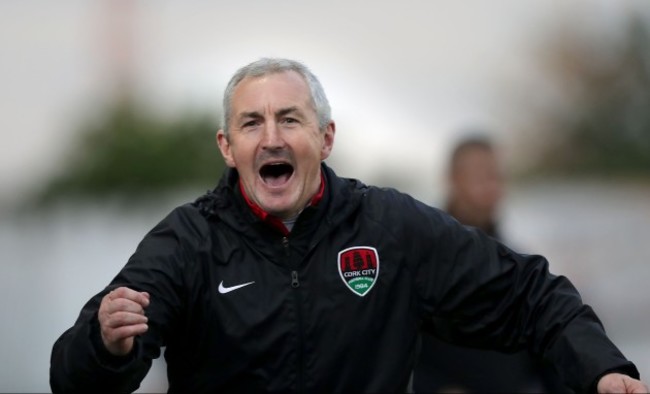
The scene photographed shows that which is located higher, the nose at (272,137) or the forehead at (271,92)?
the forehead at (271,92)

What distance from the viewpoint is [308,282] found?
4527 mm

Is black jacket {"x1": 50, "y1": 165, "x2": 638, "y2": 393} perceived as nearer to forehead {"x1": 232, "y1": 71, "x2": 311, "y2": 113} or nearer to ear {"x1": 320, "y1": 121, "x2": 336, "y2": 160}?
ear {"x1": 320, "y1": 121, "x2": 336, "y2": 160}

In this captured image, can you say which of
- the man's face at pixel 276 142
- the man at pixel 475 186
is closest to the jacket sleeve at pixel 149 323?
the man's face at pixel 276 142

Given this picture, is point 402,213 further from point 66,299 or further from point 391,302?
point 66,299

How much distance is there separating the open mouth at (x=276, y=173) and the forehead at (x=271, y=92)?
0.68 feet

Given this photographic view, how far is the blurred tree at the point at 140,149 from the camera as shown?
26.0 m

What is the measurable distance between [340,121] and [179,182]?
5624 millimetres

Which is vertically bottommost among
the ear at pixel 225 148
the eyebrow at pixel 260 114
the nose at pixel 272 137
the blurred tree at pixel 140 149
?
the blurred tree at pixel 140 149

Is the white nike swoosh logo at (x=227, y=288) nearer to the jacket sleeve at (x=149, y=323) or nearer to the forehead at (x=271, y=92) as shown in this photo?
the jacket sleeve at (x=149, y=323)

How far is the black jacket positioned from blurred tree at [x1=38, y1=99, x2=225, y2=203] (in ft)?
64.7

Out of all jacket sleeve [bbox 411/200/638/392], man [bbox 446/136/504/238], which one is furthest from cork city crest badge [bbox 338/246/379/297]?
man [bbox 446/136/504/238]

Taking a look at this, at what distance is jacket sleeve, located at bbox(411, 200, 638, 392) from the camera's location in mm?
4590

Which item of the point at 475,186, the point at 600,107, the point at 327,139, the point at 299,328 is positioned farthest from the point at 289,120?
the point at 600,107

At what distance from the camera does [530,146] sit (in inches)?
912
